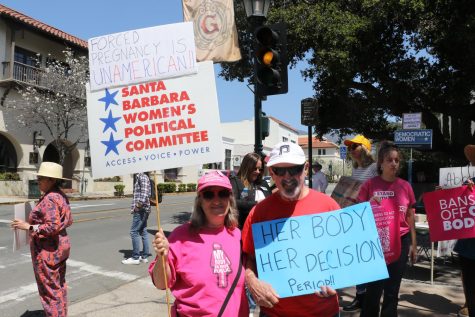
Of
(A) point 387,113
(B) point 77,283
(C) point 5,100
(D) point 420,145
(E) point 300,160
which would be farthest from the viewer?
(C) point 5,100

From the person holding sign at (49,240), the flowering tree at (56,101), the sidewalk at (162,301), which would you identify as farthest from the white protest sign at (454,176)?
the flowering tree at (56,101)

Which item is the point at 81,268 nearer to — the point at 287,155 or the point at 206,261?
the point at 206,261

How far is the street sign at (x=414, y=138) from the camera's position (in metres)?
9.21

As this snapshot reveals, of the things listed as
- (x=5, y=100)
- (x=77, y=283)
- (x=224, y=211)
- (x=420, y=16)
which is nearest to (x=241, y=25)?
(x=420, y=16)

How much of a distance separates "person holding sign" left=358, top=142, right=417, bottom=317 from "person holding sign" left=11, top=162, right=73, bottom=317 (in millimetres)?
3055

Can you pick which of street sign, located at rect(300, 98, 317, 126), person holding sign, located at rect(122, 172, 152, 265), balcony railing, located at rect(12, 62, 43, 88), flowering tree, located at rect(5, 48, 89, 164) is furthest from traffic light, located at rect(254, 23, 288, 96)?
balcony railing, located at rect(12, 62, 43, 88)

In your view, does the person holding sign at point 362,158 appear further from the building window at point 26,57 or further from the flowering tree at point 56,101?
the building window at point 26,57

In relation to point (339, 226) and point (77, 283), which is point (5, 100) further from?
point (339, 226)

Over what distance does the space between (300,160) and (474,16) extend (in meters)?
9.57

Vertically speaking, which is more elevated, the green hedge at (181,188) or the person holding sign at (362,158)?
the person holding sign at (362,158)

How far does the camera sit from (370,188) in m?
4.29

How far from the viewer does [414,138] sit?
30.5 ft

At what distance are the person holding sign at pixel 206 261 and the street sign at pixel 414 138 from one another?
289 inches

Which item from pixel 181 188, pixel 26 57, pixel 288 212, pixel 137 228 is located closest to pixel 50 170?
pixel 288 212
